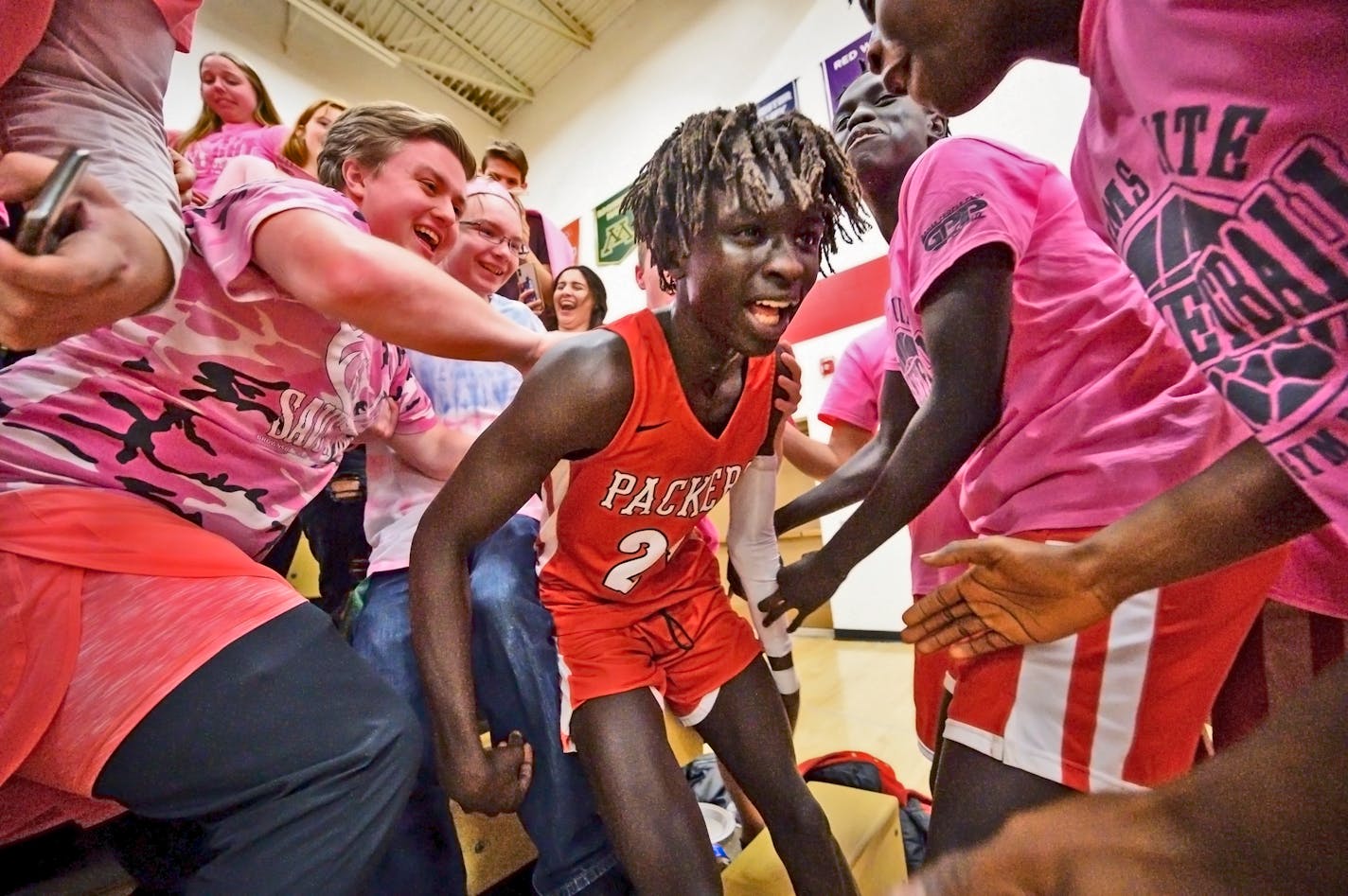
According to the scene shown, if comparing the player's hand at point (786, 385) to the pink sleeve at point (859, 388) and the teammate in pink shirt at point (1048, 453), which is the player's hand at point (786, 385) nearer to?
the teammate in pink shirt at point (1048, 453)

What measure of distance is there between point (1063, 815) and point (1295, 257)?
0.48m

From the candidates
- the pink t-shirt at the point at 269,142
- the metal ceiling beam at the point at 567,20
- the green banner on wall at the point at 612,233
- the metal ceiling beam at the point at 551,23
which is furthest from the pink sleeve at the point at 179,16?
the metal ceiling beam at the point at 567,20

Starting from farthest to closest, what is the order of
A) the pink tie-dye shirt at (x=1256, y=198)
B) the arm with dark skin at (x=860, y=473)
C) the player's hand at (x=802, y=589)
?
the arm with dark skin at (x=860, y=473), the player's hand at (x=802, y=589), the pink tie-dye shirt at (x=1256, y=198)

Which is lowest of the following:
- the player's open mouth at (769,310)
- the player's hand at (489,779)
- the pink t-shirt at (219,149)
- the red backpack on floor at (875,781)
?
the red backpack on floor at (875,781)

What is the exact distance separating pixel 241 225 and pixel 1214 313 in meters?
1.15

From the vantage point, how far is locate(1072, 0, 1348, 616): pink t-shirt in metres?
0.49

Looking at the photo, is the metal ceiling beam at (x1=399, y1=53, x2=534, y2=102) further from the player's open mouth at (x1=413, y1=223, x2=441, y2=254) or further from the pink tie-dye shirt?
the pink tie-dye shirt

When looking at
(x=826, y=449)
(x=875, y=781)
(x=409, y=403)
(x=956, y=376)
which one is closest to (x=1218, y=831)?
(x=956, y=376)

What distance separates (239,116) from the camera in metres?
2.64

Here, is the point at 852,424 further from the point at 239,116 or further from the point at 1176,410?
the point at 239,116

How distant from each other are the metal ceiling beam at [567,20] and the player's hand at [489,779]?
7.04 m

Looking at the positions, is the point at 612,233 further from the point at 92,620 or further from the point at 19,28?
the point at 92,620

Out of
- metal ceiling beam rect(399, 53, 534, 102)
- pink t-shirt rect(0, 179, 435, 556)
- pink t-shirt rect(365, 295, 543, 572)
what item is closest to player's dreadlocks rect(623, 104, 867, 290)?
pink t-shirt rect(365, 295, 543, 572)

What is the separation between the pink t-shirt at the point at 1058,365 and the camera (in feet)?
2.84
